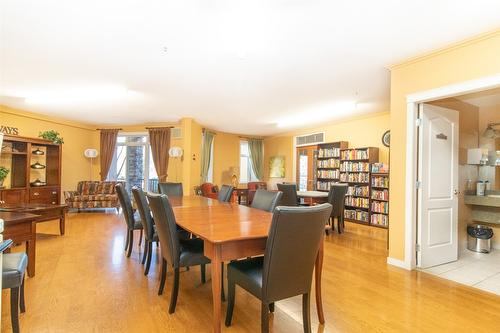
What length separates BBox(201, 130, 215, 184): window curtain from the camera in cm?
773

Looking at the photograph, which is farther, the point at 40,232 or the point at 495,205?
the point at 40,232

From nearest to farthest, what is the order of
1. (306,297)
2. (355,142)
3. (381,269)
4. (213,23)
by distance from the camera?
1. (306,297)
2. (213,23)
3. (381,269)
4. (355,142)

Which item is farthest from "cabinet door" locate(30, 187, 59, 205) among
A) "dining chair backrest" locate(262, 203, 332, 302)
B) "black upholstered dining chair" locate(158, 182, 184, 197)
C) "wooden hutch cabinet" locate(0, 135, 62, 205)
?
"dining chair backrest" locate(262, 203, 332, 302)

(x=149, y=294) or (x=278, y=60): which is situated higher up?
(x=278, y=60)

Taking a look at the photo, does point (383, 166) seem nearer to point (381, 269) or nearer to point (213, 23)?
point (381, 269)

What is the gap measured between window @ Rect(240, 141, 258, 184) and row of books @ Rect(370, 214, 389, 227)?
4.45m

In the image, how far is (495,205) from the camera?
3.64 m

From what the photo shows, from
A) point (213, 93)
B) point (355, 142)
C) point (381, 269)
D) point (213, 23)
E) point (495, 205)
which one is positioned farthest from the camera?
point (355, 142)

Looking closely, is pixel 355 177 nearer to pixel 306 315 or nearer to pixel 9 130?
pixel 306 315

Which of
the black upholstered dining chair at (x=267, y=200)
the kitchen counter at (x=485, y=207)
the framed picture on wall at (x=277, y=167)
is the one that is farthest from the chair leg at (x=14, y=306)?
the framed picture on wall at (x=277, y=167)

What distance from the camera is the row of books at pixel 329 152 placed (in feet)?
21.9

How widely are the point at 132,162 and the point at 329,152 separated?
5472mm

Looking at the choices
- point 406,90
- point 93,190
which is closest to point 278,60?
point 406,90

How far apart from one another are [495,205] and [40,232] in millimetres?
7041
